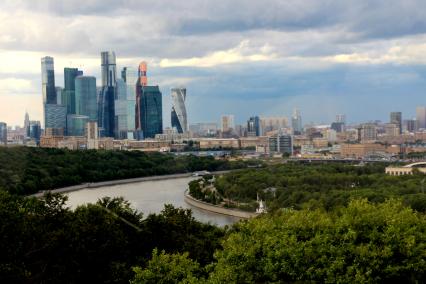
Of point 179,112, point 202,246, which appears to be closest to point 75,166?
point 202,246

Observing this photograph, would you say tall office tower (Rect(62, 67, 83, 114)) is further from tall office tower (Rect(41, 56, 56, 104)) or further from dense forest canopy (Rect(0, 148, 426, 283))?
dense forest canopy (Rect(0, 148, 426, 283))

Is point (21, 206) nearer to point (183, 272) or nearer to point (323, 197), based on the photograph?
point (183, 272)

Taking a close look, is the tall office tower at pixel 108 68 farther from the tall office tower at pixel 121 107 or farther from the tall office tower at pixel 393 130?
the tall office tower at pixel 393 130

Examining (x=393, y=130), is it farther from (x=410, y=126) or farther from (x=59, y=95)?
(x=59, y=95)

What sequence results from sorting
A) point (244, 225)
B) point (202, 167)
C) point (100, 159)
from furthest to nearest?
point (202, 167) < point (100, 159) < point (244, 225)

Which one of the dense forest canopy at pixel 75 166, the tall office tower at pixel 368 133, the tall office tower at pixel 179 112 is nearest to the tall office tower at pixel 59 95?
the tall office tower at pixel 179 112

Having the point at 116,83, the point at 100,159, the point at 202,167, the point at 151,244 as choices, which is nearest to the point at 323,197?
the point at 151,244
